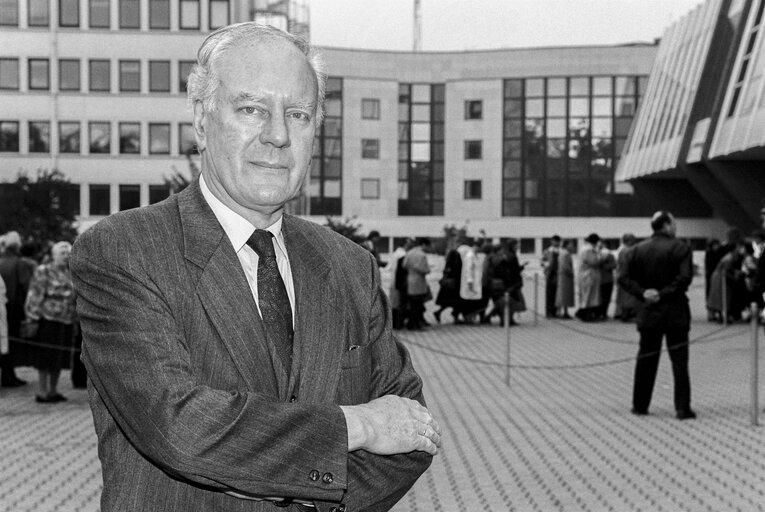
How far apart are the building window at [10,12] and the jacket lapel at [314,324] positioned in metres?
55.2

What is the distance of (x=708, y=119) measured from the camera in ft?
138

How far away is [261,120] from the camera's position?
2117mm

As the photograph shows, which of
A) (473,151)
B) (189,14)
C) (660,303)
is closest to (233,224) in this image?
(660,303)

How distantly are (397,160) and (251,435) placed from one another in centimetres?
7429

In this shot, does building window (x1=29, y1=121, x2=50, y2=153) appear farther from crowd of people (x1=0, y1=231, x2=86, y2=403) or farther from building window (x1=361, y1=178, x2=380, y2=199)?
crowd of people (x1=0, y1=231, x2=86, y2=403)

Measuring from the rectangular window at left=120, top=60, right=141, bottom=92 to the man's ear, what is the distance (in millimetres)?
53549

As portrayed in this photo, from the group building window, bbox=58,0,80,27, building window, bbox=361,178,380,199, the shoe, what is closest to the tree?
building window, bbox=58,0,80,27

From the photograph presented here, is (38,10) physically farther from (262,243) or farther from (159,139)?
(262,243)

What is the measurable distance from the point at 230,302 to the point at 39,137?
56.0m

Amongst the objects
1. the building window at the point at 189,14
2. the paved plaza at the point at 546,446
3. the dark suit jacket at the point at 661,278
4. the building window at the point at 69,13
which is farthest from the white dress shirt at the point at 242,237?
the building window at the point at 69,13

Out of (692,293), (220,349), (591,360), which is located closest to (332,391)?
(220,349)

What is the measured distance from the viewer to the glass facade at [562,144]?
75125mm

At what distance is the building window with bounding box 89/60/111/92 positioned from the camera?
53938mm

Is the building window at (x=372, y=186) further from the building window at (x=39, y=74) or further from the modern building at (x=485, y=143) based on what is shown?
the building window at (x=39, y=74)
